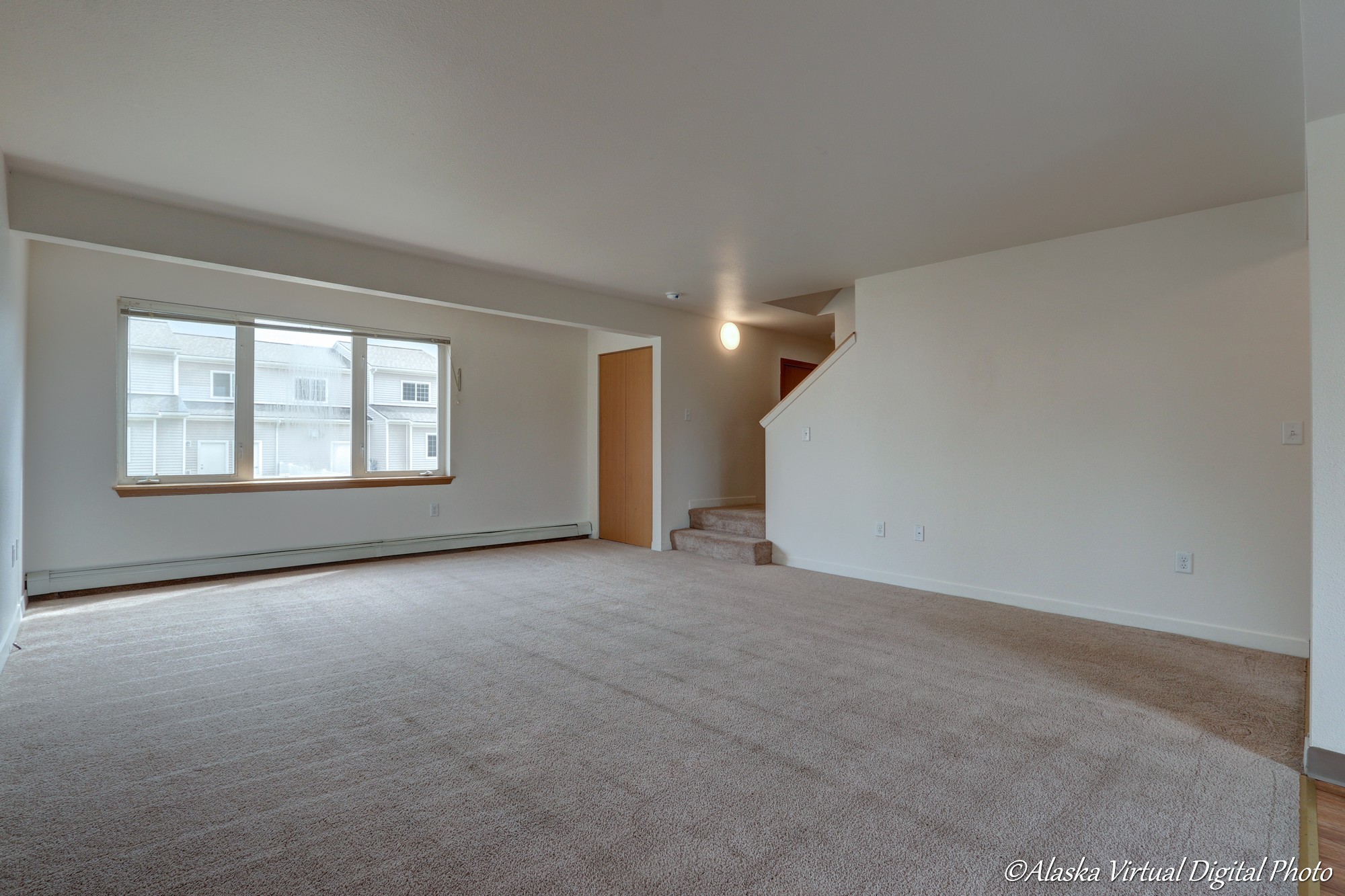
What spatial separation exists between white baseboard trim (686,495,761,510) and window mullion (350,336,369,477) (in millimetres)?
3253

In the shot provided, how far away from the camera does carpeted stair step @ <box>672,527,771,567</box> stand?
19.3 ft

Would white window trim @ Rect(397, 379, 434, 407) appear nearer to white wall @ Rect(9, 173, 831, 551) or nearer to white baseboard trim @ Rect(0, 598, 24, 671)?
white wall @ Rect(9, 173, 831, 551)

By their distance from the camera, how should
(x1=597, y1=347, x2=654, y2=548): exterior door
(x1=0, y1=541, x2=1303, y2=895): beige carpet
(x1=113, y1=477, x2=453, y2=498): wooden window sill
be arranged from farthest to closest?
1. (x1=597, y1=347, x2=654, y2=548): exterior door
2. (x1=113, y1=477, x2=453, y2=498): wooden window sill
3. (x1=0, y1=541, x2=1303, y2=895): beige carpet

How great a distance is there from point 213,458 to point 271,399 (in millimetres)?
641

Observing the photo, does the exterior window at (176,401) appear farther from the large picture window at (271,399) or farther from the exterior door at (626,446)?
the exterior door at (626,446)

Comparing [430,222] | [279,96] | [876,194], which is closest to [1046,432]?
[876,194]

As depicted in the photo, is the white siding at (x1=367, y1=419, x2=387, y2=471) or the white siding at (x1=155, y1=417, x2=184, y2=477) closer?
the white siding at (x1=155, y1=417, x2=184, y2=477)

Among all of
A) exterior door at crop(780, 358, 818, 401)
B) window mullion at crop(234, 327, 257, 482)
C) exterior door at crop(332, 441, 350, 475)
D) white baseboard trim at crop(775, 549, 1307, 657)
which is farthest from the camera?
exterior door at crop(780, 358, 818, 401)

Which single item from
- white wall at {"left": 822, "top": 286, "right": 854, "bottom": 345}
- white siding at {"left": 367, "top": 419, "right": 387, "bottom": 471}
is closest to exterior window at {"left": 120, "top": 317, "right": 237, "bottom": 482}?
white siding at {"left": 367, "top": 419, "right": 387, "bottom": 471}

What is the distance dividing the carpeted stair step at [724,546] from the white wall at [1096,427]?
0.62 meters

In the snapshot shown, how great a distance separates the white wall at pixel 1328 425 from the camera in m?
2.12

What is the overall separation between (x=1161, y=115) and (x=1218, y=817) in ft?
8.63

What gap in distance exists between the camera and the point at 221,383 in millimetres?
5125

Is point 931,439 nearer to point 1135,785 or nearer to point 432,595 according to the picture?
point 1135,785
